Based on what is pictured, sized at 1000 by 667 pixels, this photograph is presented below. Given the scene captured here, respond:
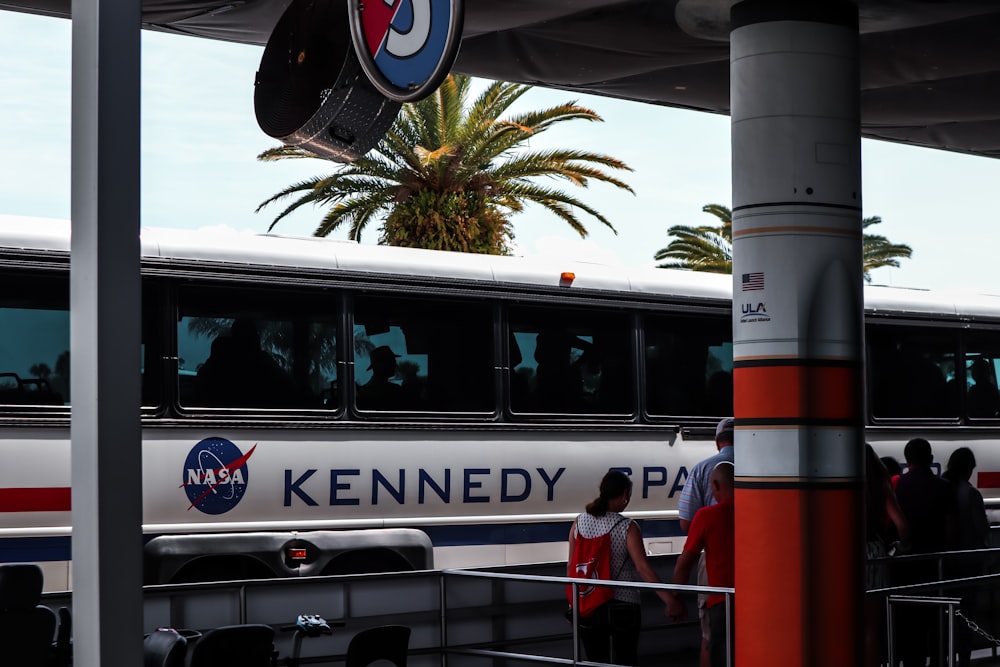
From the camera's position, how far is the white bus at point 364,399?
10.6m

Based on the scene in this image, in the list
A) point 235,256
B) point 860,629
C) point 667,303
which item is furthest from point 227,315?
point 860,629

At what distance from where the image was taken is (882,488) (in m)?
9.37

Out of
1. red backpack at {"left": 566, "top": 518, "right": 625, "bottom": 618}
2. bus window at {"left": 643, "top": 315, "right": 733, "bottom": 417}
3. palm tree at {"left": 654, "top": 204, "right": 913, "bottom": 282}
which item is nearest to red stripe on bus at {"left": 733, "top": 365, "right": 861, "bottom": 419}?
red backpack at {"left": 566, "top": 518, "right": 625, "bottom": 618}

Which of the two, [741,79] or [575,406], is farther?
[575,406]

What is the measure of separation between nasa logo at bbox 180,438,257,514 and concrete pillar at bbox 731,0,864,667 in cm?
497

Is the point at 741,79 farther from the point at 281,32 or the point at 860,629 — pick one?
the point at 860,629

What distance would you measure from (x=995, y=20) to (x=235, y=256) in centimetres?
609

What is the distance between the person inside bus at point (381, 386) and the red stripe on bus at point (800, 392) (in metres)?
4.91

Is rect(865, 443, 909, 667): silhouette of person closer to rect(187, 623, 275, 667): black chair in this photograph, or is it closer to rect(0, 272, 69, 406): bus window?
rect(187, 623, 275, 667): black chair

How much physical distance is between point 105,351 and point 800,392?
4864 millimetres

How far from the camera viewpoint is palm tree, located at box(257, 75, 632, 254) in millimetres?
27188

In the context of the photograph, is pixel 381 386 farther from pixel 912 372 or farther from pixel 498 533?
pixel 912 372

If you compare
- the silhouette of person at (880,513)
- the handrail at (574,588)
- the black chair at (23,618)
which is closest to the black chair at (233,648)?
the black chair at (23,618)

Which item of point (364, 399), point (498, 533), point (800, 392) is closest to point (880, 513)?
point (800, 392)
